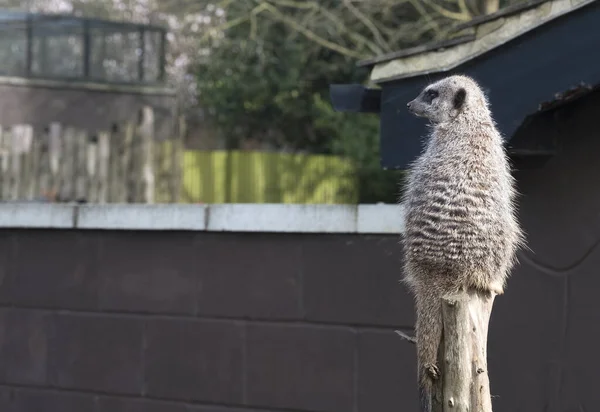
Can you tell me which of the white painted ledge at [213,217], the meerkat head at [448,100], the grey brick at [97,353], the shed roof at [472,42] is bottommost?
the grey brick at [97,353]

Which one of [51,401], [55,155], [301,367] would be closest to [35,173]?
[55,155]

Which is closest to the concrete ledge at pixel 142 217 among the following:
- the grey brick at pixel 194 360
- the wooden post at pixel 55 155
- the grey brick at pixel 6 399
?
the grey brick at pixel 194 360

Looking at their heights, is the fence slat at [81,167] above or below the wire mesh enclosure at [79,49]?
below

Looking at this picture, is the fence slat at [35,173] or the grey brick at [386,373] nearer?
the grey brick at [386,373]

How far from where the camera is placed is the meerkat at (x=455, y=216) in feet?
9.07

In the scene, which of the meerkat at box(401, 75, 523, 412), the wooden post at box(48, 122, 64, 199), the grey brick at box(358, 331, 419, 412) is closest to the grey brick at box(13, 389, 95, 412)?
the grey brick at box(358, 331, 419, 412)

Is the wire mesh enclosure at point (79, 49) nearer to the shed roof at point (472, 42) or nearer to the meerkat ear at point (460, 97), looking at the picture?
the shed roof at point (472, 42)

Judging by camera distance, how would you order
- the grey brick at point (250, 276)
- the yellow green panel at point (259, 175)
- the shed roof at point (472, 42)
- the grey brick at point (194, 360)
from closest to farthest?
1. the shed roof at point (472, 42)
2. the grey brick at point (250, 276)
3. the grey brick at point (194, 360)
4. the yellow green panel at point (259, 175)

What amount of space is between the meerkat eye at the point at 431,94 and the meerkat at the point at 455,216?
41mm

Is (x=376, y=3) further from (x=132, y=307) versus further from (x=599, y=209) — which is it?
(x=599, y=209)

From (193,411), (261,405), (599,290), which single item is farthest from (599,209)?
(193,411)

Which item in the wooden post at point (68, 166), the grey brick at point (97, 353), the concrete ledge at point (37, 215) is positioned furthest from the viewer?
the wooden post at point (68, 166)

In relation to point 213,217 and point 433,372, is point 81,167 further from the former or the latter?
point 433,372

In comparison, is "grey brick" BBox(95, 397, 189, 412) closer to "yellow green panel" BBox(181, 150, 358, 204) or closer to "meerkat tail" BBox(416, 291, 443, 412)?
"meerkat tail" BBox(416, 291, 443, 412)
